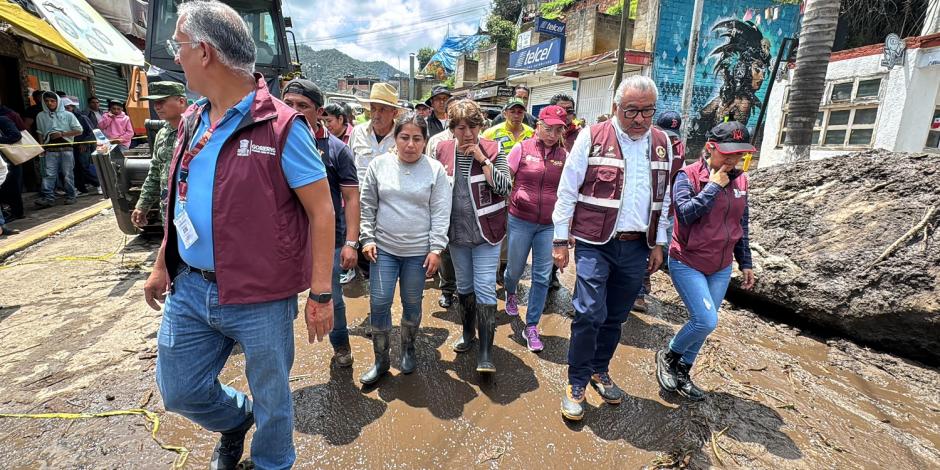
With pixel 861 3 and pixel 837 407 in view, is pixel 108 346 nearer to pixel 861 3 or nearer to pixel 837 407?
pixel 837 407

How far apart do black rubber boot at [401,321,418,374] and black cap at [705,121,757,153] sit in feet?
7.61

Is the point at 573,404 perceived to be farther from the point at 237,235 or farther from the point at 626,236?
the point at 237,235

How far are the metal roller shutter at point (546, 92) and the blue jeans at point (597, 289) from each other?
16700 mm

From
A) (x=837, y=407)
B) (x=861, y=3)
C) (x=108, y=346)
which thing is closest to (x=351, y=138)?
(x=108, y=346)

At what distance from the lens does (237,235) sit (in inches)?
64.4

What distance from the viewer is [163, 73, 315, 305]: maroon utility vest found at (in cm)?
161

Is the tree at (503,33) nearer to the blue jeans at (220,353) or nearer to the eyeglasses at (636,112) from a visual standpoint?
the eyeglasses at (636,112)

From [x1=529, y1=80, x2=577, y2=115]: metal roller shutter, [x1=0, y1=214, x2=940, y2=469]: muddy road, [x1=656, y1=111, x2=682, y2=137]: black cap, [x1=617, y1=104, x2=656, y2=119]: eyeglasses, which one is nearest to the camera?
[x1=0, y1=214, x2=940, y2=469]: muddy road

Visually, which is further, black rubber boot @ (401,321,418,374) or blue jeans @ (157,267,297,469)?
black rubber boot @ (401,321,418,374)

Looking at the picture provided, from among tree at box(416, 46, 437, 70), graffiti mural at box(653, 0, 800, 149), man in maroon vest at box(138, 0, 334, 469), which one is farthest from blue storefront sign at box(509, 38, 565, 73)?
tree at box(416, 46, 437, 70)

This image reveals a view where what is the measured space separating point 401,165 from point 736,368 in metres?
2.95

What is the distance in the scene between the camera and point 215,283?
1.72 meters

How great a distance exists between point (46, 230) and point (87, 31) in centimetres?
381

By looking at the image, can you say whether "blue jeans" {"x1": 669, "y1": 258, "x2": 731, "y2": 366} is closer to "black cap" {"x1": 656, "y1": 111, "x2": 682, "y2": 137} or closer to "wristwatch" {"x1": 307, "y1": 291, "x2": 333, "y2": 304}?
"black cap" {"x1": 656, "y1": 111, "x2": 682, "y2": 137}
